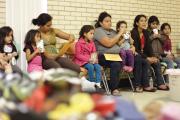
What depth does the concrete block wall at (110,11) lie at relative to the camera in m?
5.50

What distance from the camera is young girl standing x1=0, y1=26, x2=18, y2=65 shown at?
4.41 m

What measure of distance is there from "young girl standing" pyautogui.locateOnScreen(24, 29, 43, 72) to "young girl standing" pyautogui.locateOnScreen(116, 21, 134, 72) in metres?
1.57

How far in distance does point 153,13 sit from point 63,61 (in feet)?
9.79

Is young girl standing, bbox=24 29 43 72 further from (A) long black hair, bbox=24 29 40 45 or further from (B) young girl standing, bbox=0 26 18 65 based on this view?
(B) young girl standing, bbox=0 26 18 65

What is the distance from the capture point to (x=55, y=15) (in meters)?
5.41

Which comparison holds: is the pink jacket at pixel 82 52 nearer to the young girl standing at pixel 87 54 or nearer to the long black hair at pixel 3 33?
the young girl standing at pixel 87 54

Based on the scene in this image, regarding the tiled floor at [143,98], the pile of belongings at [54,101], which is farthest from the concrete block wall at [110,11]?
the pile of belongings at [54,101]

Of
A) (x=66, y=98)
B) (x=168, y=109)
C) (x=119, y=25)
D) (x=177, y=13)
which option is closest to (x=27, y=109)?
(x=66, y=98)

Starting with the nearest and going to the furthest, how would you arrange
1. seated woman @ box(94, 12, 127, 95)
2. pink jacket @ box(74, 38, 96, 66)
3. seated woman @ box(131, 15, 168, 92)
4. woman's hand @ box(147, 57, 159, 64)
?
pink jacket @ box(74, 38, 96, 66)
seated woman @ box(94, 12, 127, 95)
seated woman @ box(131, 15, 168, 92)
woman's hand @ box(147, 57, 159, 64)

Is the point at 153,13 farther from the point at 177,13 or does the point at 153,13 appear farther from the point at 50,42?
the point at 50,42

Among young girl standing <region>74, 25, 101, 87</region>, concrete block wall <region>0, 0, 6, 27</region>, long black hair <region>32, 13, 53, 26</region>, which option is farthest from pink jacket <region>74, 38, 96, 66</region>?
concrete block wall <region>0, 0, 6, 27</region>

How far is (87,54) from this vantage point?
5215 mm

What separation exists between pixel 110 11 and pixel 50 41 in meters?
1.73

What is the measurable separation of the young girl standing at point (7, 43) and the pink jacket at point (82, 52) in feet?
3.42
